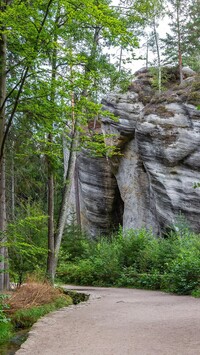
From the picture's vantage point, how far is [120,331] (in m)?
5.21

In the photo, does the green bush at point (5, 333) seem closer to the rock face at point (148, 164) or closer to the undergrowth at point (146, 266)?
the undergrowth at point (146, 266)

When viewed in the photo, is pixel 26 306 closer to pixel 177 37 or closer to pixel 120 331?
pixel 120 331

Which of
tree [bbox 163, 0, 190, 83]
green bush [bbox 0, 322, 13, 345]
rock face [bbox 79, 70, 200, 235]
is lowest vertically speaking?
green bush [bbox 0, 322, 13, 345]

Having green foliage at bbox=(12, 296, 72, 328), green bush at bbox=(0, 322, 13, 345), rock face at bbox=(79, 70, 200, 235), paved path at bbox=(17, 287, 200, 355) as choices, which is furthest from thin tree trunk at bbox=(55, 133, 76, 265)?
rock face at bbox=(79, 70, 200, 235)

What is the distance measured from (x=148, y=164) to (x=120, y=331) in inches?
619

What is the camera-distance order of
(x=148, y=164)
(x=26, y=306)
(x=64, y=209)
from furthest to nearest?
(x=148, y=164) → (x=64, y=209) → (x=26, y=306)

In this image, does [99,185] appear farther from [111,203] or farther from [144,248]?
[144,248]

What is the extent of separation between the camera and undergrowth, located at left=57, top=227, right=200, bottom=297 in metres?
10.5

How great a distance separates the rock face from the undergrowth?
284 cm

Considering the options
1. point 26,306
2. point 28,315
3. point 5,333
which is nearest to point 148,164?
point 26,306

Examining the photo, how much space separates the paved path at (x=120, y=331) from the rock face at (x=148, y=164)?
11099 mm

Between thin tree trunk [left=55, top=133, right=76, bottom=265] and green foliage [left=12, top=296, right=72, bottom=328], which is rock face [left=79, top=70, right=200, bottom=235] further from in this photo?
green foliage [left=12, top=296, right=72, bottom=328]

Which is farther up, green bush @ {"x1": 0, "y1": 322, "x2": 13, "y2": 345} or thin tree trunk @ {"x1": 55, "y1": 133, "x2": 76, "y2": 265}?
thin tree trunk @ {"x1": 55, "y1": 133, "x2": 76, "y2": 265}

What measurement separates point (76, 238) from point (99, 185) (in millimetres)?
4284
